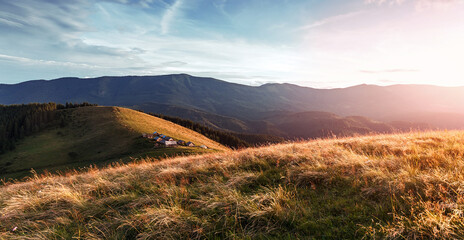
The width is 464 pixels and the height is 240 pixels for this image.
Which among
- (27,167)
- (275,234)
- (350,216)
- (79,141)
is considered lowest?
(27,167)

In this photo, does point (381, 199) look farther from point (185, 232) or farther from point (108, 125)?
point (108, 125)

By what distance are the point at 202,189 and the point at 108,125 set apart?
8877 cm

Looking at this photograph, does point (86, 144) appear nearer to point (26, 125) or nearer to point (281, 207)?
point (26, 125)

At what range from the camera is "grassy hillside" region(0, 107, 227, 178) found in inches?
2391

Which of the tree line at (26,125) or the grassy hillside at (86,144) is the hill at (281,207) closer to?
→ the grassy hillside at (86,144)

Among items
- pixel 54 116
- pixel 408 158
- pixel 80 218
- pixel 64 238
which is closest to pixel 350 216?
pixel 408 158

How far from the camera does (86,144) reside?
71.4 metres

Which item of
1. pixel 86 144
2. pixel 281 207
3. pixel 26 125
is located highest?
pixel 281 207

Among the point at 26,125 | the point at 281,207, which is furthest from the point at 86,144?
the point at 281,207

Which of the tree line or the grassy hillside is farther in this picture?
the tree line

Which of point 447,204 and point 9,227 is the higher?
point 447,204

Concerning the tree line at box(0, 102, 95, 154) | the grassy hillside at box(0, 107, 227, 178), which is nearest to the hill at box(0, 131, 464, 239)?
the grassy hillside at box(0, 107, 227, 178)

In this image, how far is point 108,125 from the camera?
80.0 metres

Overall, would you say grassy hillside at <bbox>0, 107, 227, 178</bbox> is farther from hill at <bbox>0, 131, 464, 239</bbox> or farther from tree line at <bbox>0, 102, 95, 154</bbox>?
hill at <bbox>0, 131, 464, 239</bbox>
